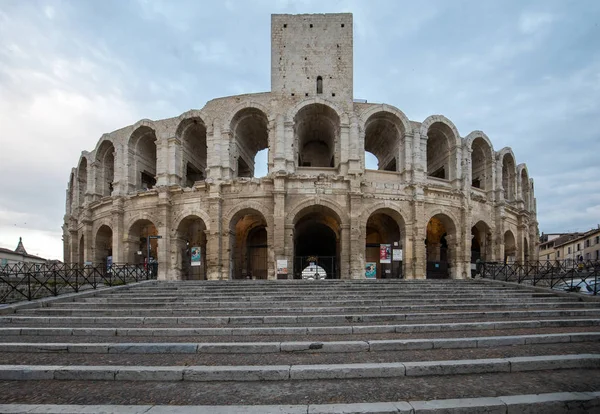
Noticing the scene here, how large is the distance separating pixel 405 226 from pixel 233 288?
1134cm

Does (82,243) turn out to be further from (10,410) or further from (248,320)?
(10,410)

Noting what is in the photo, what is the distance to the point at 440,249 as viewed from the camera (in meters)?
23.7

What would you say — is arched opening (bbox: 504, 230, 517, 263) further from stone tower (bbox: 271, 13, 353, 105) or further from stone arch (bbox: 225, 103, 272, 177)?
stone arch (bbox: 225, 103, 272, 177)

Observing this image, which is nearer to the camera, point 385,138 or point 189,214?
point 189,214

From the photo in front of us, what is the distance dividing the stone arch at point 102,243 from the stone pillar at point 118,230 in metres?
2.04

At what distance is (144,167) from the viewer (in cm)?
2366

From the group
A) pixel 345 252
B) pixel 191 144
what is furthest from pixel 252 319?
pixel 191 144

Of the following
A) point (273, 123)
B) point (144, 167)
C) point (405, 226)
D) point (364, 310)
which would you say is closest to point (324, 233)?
point (405, 226)

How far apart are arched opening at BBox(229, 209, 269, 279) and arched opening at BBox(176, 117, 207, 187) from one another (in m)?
5.16

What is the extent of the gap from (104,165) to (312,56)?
17380 millimetres

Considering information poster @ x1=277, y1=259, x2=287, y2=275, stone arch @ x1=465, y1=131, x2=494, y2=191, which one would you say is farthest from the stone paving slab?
stone arch @ x1=465, y1=131, x2=494, y2=191

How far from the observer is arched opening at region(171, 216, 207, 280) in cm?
1983

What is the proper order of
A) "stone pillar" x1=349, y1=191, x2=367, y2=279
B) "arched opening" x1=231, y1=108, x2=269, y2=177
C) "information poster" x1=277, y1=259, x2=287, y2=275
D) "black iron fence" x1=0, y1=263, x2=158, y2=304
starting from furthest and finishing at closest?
1. "arched opening" x1=231, y1=108, x2=269, y2=177
2. "stone pillar" x1=349, y1=191, x2=367, y2=279
3. "information poster" x1=277, y1=259, x2=287, y2=275
4. "black iron fence" x1=0, y1=263, x2=158, y2=304

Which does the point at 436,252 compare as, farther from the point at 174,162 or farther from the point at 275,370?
the point at 275,370
